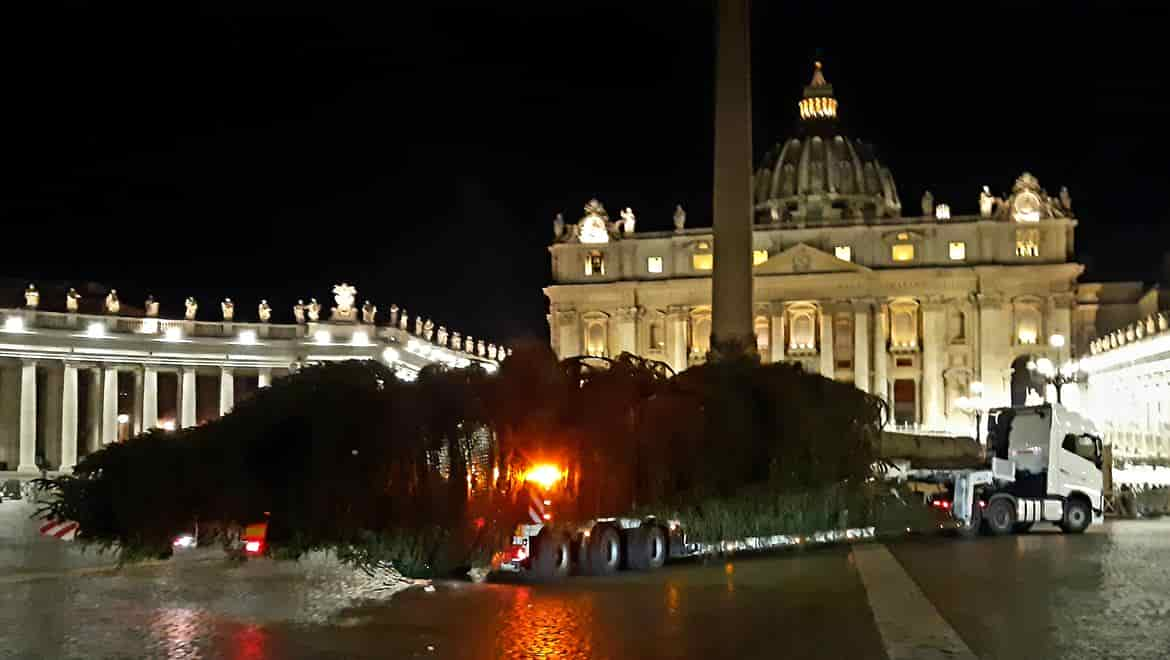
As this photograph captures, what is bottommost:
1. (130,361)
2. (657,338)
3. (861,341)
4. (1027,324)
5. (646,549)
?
(646,549)

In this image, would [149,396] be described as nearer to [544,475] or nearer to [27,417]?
[27,417]

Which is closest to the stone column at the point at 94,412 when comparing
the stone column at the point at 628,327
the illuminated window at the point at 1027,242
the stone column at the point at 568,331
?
the stone column at the point at 568,331

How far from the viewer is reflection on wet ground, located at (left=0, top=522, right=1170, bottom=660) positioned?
15.6 metres

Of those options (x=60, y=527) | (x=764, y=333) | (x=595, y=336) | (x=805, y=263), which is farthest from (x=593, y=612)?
(x=595, y=336)

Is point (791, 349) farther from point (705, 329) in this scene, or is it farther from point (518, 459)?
point (518, 459)

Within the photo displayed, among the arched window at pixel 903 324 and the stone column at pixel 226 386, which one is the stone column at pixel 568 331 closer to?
the arched window at pixel 903 324

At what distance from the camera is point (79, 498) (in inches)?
914

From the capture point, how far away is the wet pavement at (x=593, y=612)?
15602mm

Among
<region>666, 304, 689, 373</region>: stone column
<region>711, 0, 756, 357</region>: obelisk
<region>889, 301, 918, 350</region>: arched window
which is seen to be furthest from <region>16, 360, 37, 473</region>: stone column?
<region>889, 301, 918, 350</region>: arched window

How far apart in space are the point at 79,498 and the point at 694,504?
447 inches

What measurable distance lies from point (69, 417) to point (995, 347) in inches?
2630

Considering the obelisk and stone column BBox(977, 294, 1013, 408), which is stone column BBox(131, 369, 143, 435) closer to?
the obelisk

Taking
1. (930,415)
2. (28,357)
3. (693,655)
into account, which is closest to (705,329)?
(930,415)

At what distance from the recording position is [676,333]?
11406 cm
